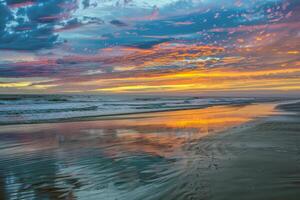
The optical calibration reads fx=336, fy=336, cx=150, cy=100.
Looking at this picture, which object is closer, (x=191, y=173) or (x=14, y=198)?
(x=14, y=198)

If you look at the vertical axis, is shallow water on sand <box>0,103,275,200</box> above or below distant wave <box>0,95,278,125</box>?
below

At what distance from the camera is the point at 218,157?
11008mm

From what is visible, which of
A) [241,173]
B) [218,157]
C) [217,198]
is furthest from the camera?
[218,157]

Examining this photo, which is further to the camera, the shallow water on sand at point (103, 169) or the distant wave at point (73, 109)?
the distant wave at point (73, 109)

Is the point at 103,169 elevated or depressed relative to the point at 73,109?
depressed

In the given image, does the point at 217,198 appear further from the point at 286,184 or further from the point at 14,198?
the point at 14,198

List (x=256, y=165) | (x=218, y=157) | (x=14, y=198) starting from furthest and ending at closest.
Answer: (x=218, y=157) < (x=256, y=165) < (x=14, y=198)

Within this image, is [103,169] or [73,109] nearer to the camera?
[103,169]

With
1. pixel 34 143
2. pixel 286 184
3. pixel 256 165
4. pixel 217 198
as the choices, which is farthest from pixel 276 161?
pixel 34 143

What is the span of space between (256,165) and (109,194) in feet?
15.1

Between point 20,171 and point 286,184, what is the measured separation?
7.25 metres

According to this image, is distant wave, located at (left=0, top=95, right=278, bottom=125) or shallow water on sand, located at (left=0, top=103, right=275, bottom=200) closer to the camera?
shallow water on sand, located at (left=0, top=103, right=275, bottom=200)

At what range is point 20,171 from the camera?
9859mm

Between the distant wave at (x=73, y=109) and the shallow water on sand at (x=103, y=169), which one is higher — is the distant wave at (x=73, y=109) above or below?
above
